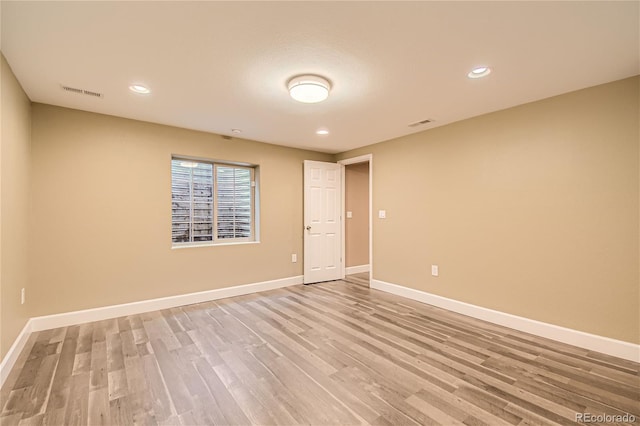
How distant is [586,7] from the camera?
1.59m

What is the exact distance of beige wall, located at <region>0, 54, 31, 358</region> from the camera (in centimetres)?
212

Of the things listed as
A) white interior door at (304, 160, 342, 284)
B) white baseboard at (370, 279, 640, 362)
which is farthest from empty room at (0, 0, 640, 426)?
white interior door at (304, 160, 342, 284)

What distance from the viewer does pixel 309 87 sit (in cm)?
240

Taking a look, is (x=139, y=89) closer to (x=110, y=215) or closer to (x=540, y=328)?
(x=110, y=215)

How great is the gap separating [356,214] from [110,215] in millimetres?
3999

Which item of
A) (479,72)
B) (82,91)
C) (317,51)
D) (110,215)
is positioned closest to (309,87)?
(317,51)

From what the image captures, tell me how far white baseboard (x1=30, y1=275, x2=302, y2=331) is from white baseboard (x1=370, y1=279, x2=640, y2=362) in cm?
235

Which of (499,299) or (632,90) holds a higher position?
(632,90)

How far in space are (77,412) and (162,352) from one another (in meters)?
0.76

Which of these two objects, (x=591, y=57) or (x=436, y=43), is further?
(x=591, y=57)

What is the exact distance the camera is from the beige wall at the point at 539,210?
2447 mm

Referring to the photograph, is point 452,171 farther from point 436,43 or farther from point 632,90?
point 436,43

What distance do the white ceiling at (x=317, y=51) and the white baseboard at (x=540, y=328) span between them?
2.25 metres

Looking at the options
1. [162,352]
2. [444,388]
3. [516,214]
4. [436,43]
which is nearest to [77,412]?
[162,352]
